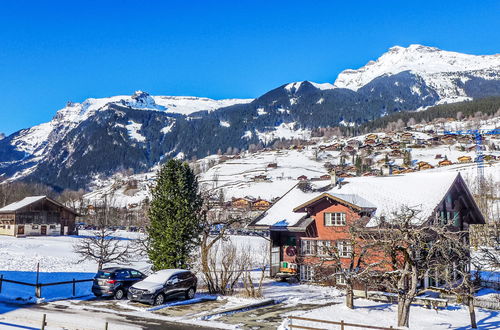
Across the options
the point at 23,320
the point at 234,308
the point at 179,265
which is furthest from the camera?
the point at 179,265

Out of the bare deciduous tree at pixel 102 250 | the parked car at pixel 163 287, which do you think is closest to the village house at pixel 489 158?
the bare deciduous tree at pixel 102 250

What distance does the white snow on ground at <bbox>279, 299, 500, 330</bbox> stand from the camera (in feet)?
77.0

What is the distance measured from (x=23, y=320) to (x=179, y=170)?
1500 centimetres

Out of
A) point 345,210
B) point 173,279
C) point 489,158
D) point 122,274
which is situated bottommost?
point 173,279

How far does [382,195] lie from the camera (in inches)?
1420

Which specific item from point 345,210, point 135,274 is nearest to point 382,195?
point 345,210

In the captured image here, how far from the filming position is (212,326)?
21.3m

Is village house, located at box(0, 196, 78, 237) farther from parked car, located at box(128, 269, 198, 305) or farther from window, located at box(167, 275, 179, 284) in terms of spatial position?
window, located at box(167, 275, 179, 284)

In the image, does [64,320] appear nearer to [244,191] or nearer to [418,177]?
[418,177]

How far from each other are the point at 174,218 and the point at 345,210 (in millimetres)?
12690

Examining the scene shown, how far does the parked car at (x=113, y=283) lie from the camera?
1075 inches

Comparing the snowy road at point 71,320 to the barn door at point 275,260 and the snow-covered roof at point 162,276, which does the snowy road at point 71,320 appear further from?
the barn door at point 275,260

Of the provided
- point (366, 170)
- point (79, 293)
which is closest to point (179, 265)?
point (79, 293)

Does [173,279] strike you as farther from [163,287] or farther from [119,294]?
[119,294]
